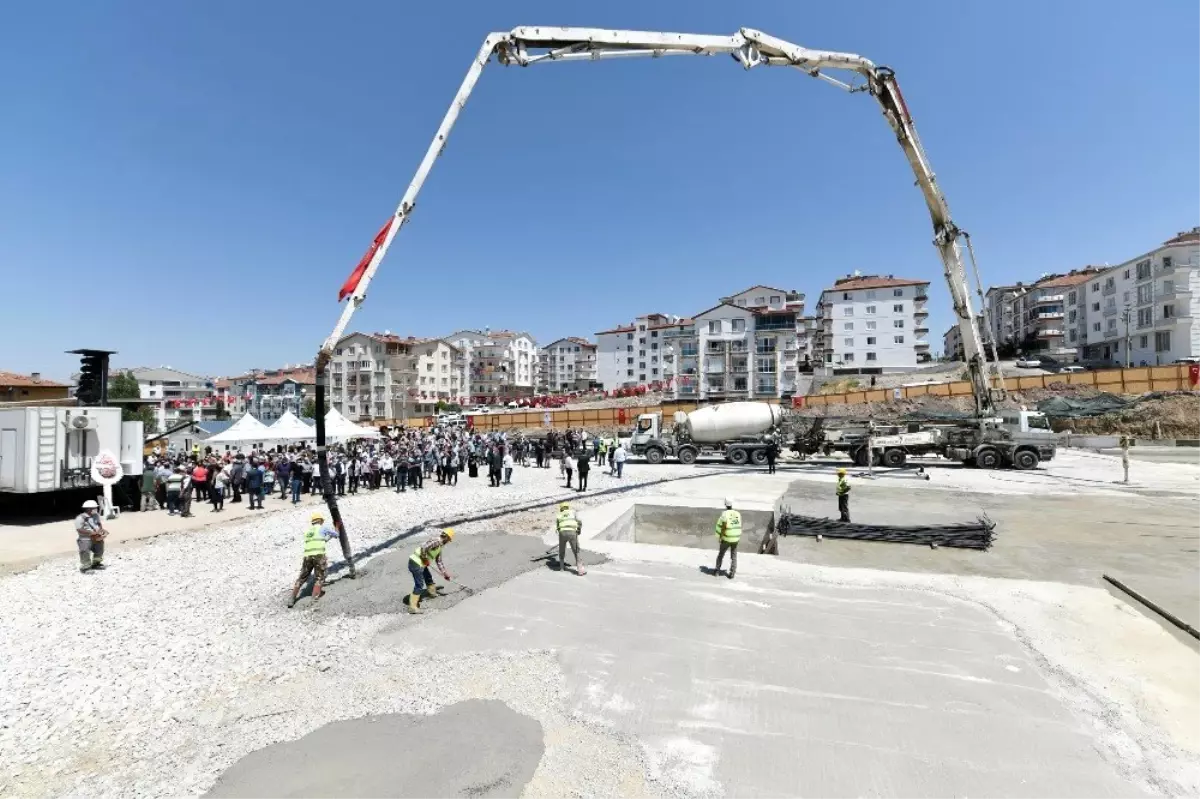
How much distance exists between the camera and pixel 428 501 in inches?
A: 754

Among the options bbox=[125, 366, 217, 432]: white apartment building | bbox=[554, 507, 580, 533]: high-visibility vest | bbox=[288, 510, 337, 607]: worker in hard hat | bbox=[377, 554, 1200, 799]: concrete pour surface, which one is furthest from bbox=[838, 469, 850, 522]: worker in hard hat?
bbox=[125, 366, 217, 432]: white apartment building

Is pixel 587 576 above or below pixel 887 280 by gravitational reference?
below

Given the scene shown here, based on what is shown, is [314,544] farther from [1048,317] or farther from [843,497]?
[1048,317]

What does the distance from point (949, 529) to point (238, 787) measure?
14604 millimetres

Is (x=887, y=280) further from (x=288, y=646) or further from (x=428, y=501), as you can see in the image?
(x=288, y=646)

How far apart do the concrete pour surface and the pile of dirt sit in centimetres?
4214

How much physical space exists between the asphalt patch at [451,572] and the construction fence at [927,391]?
93.1 feet

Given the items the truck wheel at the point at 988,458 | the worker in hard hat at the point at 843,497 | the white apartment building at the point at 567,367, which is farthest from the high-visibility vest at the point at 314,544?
the white apartment building at the point at 567,367

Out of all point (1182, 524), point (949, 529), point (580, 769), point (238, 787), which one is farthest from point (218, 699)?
point (1182, 524)

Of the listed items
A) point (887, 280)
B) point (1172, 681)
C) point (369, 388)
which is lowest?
point (1172, 681)

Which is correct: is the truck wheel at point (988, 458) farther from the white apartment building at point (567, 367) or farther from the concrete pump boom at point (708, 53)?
the white apartment building at point (567, 367)

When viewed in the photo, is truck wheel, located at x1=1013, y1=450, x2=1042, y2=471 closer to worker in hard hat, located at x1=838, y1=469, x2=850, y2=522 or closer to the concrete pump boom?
the concrete pump boom

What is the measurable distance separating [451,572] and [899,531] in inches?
430

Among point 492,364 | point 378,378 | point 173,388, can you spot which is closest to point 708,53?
point 378,378
